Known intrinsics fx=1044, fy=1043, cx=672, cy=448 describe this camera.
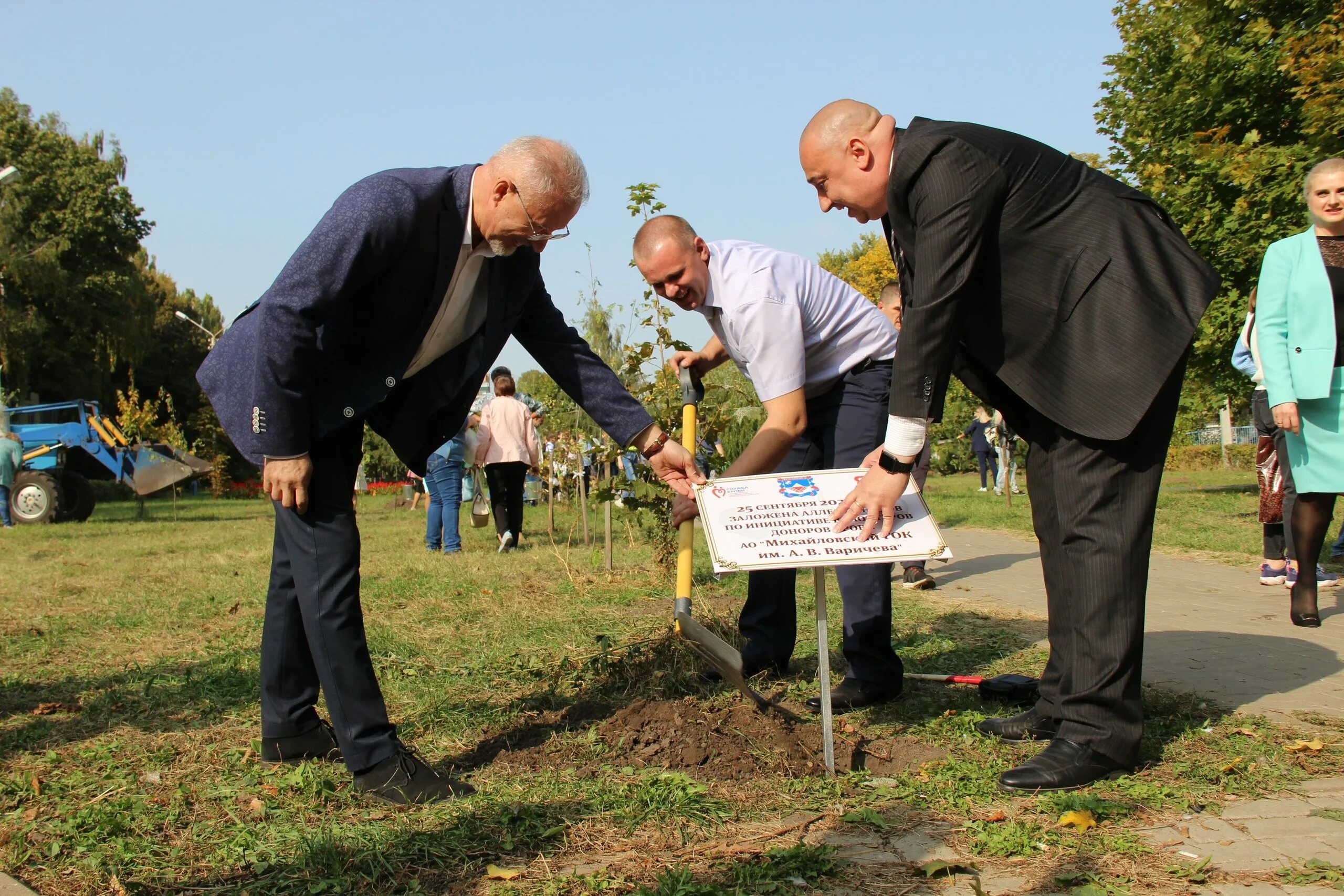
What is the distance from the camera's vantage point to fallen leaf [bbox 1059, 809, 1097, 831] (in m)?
2.65

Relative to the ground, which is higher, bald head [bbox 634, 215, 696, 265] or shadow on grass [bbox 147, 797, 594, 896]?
bald head [bbox 634, 215, 696, 265]

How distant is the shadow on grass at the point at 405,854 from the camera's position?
2.42 meters

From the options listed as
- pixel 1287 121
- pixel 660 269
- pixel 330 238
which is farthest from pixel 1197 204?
pixel 330 238

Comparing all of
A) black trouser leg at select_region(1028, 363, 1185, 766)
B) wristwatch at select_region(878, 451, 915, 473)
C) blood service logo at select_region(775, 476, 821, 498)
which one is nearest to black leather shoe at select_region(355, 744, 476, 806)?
blood service logo at select_region(775, 476, 821, 498)

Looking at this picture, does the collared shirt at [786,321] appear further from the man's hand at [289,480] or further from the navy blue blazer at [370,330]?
the man's hand at [289,480]

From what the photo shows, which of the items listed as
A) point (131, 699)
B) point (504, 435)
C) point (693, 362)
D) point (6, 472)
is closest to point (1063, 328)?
point (693, 362)

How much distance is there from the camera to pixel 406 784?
3.00 metres

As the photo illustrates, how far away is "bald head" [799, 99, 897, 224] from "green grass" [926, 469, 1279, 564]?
1189 mm

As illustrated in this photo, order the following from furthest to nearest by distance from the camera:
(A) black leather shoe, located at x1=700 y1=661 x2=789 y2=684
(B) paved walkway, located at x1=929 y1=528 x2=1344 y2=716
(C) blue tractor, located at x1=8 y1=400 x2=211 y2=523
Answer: (C) blue tractor, located at x1=8 y1=400 x2=211 y2=523 < (A) black leather shoe, located at x1=700 y1=661 x2=789 y2=684 < (B) paved walkway, located at x1=929 y1=528 x2=1344 y2=716

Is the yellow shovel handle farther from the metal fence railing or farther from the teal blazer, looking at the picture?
the metal fence railing

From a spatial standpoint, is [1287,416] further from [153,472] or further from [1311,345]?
[153,472]

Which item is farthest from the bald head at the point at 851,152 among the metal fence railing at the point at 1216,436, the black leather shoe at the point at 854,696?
the metal fence railing at the point at 1216,436

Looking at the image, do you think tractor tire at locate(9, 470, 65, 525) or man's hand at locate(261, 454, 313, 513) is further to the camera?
tractor tire at locate(9, 470, 65, 525)

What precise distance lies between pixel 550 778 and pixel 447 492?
301 inches
